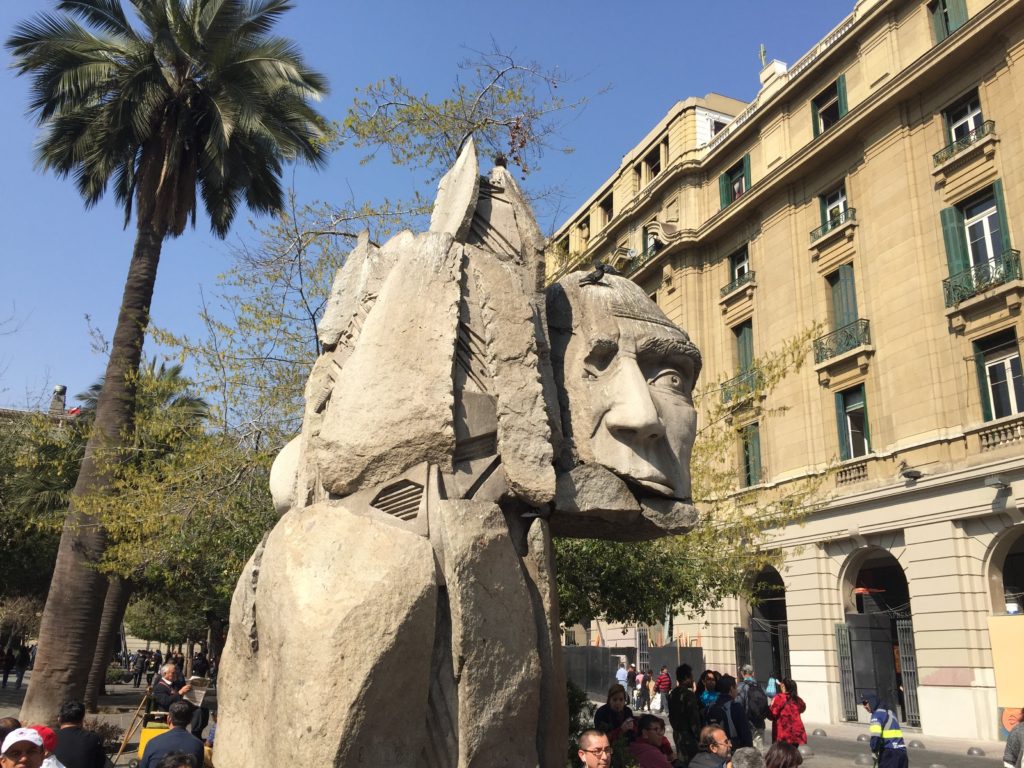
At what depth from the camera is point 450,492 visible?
383 cm

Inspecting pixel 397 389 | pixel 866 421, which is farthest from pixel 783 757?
pixel 866 421

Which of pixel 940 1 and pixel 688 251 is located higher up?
pixel 940 1

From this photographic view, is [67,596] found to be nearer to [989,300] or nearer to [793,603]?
[793,603]

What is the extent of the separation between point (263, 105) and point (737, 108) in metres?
21.8

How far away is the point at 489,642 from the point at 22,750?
2365 mm

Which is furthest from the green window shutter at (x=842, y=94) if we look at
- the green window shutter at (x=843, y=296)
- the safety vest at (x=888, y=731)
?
the safety vest at (x=888, y=731)

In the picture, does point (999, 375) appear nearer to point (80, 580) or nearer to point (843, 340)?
point (843, 340)

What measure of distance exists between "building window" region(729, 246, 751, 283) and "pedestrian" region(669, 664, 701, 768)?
723 inches

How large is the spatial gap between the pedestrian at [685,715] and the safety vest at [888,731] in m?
2.01

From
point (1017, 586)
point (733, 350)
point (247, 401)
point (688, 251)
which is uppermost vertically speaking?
point (688, 251)

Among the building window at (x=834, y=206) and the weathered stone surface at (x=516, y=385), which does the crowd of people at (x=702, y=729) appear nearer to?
the weathered stone surface at (x=516, y=385)

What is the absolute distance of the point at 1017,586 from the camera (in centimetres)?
1736

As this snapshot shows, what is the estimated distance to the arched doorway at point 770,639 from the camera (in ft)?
74.4

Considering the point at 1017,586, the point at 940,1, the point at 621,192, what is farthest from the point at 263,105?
the point at 621,192
